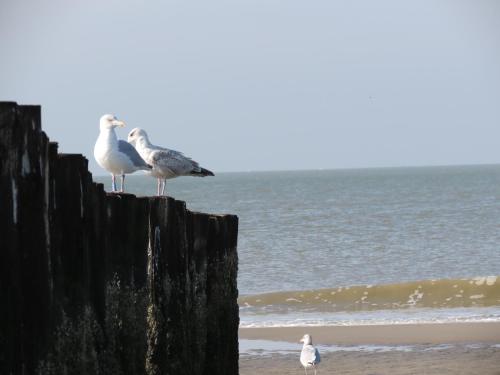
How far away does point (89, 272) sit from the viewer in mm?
6371

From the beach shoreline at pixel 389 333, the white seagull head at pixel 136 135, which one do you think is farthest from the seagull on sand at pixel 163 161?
the beach shoreline at pixel 389 333

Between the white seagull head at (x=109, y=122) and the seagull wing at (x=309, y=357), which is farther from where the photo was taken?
the seagull wing at (x=309, y=357)

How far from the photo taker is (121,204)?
289 inches

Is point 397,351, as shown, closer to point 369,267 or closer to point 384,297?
point 384,297

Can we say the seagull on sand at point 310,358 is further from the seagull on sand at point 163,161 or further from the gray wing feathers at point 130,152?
the gray wing feathers at point 130,152

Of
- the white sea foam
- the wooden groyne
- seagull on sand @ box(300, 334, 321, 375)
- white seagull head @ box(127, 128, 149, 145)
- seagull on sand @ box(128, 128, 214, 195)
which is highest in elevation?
white seagull head @ box(127, 128, 149, 145)

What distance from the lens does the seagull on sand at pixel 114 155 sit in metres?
11.4

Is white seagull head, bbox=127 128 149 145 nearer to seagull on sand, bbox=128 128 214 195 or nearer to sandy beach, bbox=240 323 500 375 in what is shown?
seagull on sand, bbox=128 128 214 195

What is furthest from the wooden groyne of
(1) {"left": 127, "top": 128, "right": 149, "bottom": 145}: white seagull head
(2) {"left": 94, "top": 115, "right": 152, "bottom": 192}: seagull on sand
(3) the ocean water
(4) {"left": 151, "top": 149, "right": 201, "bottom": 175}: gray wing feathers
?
(3) the ocean water

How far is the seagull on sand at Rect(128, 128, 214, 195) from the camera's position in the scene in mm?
13180

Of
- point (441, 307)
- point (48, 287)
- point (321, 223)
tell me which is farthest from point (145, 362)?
point (321, 223)

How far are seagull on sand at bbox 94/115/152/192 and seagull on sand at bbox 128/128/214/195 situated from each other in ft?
4.03

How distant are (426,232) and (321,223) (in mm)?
7686

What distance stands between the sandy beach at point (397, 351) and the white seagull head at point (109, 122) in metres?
3.14
